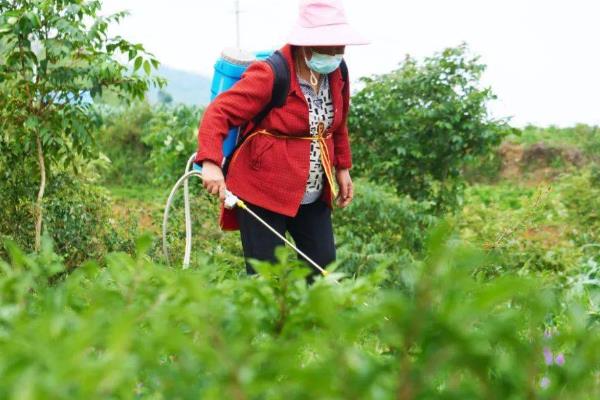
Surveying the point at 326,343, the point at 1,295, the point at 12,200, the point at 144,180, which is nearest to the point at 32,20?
the point at 12,200

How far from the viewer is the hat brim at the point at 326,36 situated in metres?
3.57

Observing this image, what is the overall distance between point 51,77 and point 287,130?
170 cm

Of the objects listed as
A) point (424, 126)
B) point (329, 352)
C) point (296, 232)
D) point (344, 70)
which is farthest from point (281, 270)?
point (424, 126)

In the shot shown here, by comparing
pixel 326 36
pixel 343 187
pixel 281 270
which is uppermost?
pixel 281 270

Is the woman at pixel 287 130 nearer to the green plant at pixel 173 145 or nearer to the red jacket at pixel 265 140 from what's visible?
the red jacket at pixel 265 140

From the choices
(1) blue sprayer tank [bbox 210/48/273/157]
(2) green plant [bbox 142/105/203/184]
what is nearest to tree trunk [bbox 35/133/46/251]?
(1) blue sprayer tank [bbox 210/48/273/157]

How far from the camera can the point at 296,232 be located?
13.4ft

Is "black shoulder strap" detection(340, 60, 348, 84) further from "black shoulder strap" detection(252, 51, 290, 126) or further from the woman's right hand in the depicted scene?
the woman's right hand

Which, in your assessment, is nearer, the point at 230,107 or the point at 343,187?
the point at 230,107

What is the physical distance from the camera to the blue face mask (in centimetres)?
364

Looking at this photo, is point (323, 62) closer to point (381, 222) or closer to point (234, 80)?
point (234, 80)

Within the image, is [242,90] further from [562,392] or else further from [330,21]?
[562,392]

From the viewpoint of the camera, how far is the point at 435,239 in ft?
2.85

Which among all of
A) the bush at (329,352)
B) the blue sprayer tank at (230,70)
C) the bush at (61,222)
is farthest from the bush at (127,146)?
Answer: the bush at (329,352)
